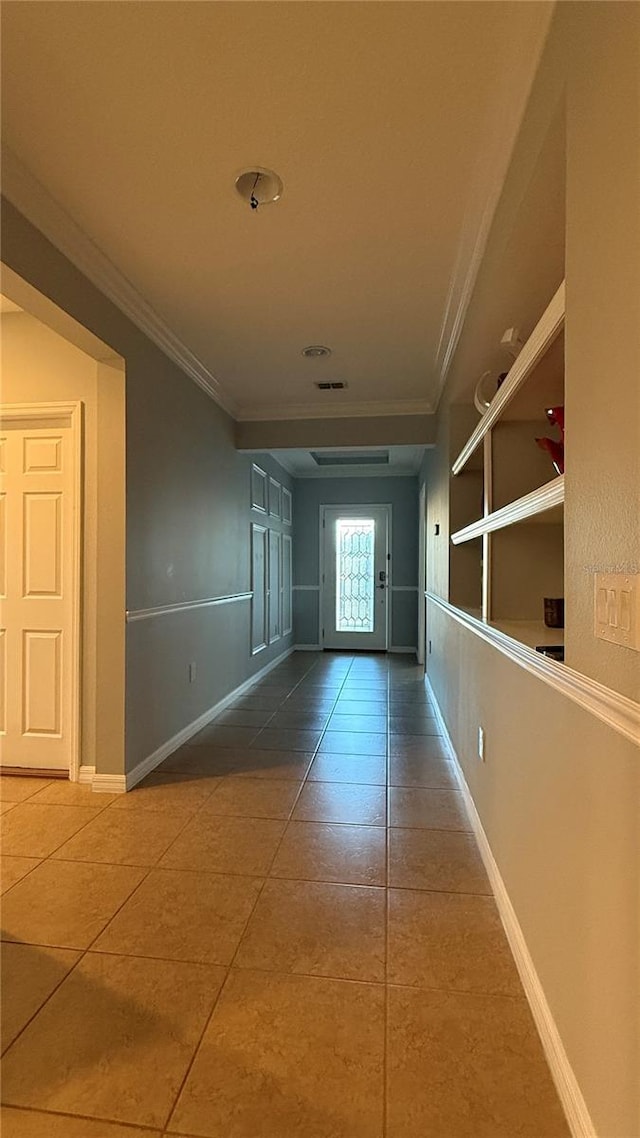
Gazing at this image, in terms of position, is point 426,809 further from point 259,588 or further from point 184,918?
point 259,588

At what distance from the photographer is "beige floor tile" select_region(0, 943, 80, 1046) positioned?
4.34ft

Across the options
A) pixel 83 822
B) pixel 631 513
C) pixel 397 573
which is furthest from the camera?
pixel 397 573

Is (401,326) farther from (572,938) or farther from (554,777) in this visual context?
(572,938)

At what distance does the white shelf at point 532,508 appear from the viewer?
4.25 feet

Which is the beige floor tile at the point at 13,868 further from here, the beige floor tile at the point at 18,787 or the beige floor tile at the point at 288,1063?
the beige floor tile at the point at 288,1063

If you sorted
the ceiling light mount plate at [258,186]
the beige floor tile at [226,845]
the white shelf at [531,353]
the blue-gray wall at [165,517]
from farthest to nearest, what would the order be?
the blue-gray wall at [165,517]
the beige floor tile at [226,845]
the ceiling light mount plate at [258,186]
the white shelf at [531,353]

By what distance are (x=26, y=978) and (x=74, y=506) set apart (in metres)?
1.97

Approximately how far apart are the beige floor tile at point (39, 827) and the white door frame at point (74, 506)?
0.33 metres

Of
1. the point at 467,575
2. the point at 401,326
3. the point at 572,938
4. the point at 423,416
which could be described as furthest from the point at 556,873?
the point at 423,416

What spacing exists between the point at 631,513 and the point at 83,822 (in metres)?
2.45

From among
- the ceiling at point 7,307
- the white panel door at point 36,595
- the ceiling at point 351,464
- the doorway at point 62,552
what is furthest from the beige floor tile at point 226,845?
the ceiling at point 351,464

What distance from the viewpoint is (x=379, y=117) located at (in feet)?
5.08

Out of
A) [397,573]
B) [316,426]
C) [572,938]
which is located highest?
[316,426]

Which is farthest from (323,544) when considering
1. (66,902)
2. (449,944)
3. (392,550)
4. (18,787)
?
(449,944)
